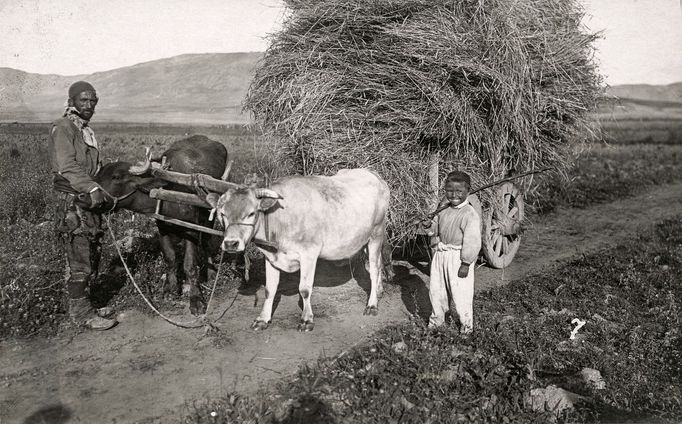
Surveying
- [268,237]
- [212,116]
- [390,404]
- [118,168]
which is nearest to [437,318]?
[390,404]

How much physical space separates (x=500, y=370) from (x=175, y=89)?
153 feet

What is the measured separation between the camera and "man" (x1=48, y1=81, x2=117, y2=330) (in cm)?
484

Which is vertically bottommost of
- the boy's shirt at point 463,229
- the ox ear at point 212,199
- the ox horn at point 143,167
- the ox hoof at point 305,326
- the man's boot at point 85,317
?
the ox hoof at point 305,326

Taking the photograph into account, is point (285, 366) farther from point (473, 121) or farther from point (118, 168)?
point (473, 121)

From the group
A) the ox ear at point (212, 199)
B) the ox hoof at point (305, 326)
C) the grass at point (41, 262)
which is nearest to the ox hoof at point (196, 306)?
the grass at point (41, 262)

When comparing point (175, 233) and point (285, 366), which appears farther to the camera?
point (175, 233)

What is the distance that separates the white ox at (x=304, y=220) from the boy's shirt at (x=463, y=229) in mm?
1050

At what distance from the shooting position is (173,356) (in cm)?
462

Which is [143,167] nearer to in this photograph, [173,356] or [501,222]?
[173,356]

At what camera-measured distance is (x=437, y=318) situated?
5008 millimetres

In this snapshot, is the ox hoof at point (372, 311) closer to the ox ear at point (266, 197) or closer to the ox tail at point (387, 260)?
the ox tail at point (387, 260)

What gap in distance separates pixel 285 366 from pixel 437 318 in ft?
5.35

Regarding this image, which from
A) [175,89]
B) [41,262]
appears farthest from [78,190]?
[175,89]

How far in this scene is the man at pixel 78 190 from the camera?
15.9 feet
